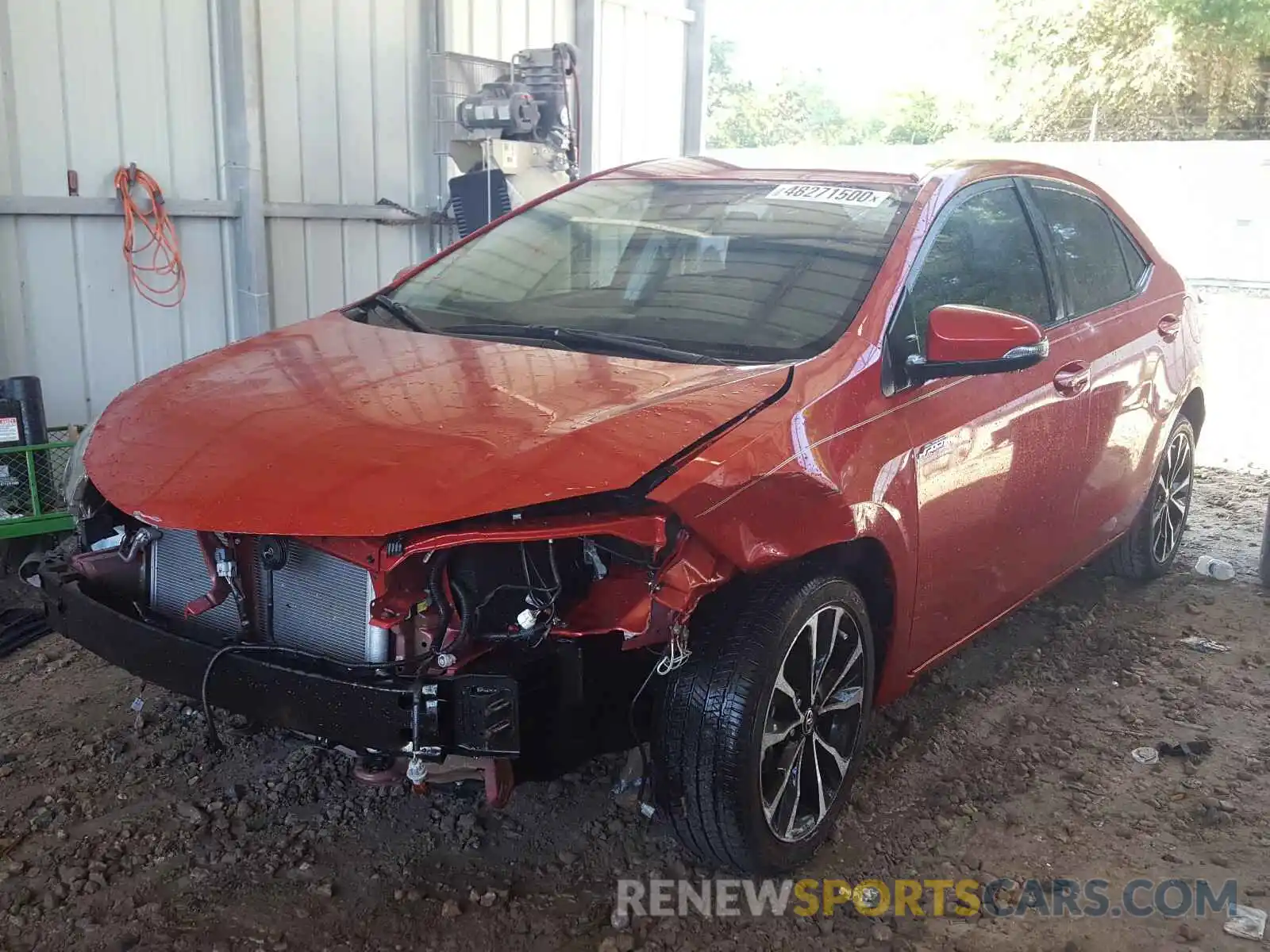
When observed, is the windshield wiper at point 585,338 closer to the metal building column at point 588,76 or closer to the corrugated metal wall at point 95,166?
the corrugated metal wall at point 95,166

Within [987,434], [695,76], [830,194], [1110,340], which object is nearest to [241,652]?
[987,434]

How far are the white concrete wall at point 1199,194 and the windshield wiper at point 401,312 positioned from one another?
13.6 m

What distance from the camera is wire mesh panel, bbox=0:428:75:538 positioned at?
4.37m

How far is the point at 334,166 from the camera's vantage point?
638 centimetres

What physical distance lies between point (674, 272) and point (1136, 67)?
2571 centimetres

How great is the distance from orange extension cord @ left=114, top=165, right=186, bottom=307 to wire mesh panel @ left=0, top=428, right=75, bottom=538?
133 cm

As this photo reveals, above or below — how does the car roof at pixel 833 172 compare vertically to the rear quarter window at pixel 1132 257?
above

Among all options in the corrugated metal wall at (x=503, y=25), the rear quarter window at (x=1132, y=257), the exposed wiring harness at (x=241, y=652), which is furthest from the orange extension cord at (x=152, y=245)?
the rear quarter window at (x=1132, y=257)

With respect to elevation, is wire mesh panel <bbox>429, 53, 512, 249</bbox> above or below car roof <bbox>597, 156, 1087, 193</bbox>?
above

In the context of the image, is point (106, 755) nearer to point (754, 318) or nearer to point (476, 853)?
point (476, 853)

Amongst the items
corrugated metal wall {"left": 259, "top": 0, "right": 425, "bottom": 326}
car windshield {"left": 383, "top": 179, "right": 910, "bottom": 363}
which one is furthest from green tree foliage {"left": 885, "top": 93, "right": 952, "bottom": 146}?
car windshield {"left": 383, "top": 179, "right": 910, "bottom": 363}

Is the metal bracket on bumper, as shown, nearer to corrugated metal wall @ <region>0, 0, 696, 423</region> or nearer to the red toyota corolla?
the red toyota corolla

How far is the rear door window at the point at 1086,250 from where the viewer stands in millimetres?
3734

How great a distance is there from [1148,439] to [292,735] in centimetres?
326
